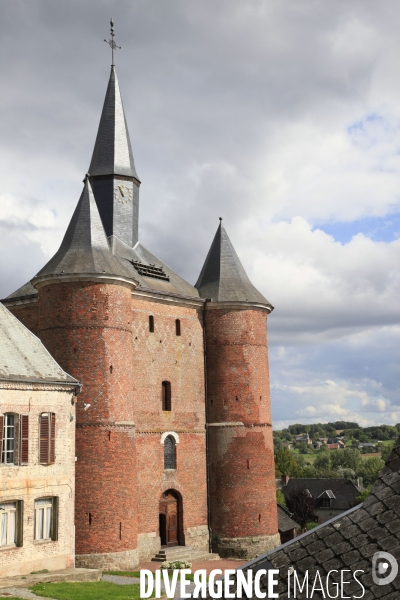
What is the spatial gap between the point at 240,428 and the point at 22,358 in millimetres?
13586

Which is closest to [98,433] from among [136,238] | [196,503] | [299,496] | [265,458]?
[196,503]

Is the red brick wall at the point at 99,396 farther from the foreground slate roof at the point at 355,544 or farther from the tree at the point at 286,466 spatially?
the tree at the point at 286,466

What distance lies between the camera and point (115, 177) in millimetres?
35500

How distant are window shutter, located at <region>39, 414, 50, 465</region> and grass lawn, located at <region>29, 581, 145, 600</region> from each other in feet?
13.9

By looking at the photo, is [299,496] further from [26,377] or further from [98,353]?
[26,377]

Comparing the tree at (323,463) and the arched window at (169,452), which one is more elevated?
the arched window at (169,452)

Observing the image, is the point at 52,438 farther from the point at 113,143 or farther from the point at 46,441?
the point at 113,143

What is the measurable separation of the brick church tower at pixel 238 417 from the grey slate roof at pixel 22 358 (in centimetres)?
1113

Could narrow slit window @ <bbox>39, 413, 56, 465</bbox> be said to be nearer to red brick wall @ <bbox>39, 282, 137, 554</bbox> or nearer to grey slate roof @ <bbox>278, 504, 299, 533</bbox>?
red brick wall @ <bbox>39, 282, 137, 554</bbox>

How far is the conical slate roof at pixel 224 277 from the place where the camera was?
113 feet

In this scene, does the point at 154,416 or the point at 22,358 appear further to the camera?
the point at 154,416

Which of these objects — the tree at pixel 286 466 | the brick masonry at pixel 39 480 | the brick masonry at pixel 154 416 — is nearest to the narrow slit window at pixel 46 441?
the brick masonry at pixel 39 480

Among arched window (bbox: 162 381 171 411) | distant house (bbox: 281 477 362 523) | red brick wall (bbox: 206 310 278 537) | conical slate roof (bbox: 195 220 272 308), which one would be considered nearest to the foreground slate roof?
arched window (bbox: 162 381 171 411)

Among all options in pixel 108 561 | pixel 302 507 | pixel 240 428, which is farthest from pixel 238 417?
pixel 302 507
